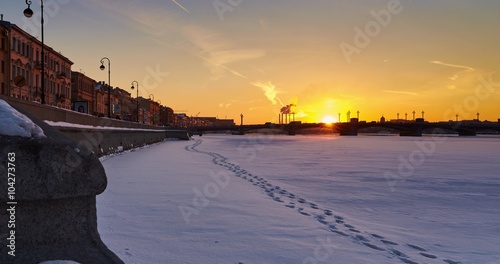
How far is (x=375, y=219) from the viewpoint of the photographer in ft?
23.4

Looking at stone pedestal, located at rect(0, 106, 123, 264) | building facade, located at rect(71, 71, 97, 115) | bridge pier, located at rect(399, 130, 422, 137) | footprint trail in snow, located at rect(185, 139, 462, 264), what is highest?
building facade, located at rect(71, 71, 97, 115)

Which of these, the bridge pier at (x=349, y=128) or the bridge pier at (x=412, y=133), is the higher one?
the bridge pier at (x=349, y=128)

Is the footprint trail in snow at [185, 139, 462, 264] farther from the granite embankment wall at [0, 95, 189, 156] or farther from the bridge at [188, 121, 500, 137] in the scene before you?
the bridge at [188, 121, 500, 137]

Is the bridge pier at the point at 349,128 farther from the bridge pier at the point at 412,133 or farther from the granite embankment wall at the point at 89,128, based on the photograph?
the granite embankment wall at the point at 89,128

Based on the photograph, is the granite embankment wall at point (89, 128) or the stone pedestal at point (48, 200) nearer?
the stone pedestal at point (48, 200)

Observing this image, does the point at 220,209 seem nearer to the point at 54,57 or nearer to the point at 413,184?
the point at 413,184

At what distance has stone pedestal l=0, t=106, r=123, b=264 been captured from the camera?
220cm

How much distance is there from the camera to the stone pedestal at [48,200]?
2199 millimetres


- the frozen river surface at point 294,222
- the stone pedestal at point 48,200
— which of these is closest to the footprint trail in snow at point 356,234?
the frozen river surface at point 294,222

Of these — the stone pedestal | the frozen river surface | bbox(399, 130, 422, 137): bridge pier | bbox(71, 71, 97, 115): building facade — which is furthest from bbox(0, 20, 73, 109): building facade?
bbox(399, 130, 422, 137): bridge pier

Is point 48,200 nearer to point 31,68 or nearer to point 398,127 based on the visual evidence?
point 31,68

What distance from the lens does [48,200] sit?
231 centimetres

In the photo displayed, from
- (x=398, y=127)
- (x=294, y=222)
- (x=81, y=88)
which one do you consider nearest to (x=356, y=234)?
(x=294, y=222)

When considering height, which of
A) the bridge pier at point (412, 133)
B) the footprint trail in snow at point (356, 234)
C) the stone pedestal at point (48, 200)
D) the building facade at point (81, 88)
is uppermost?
the building facade at point (81, 88)
